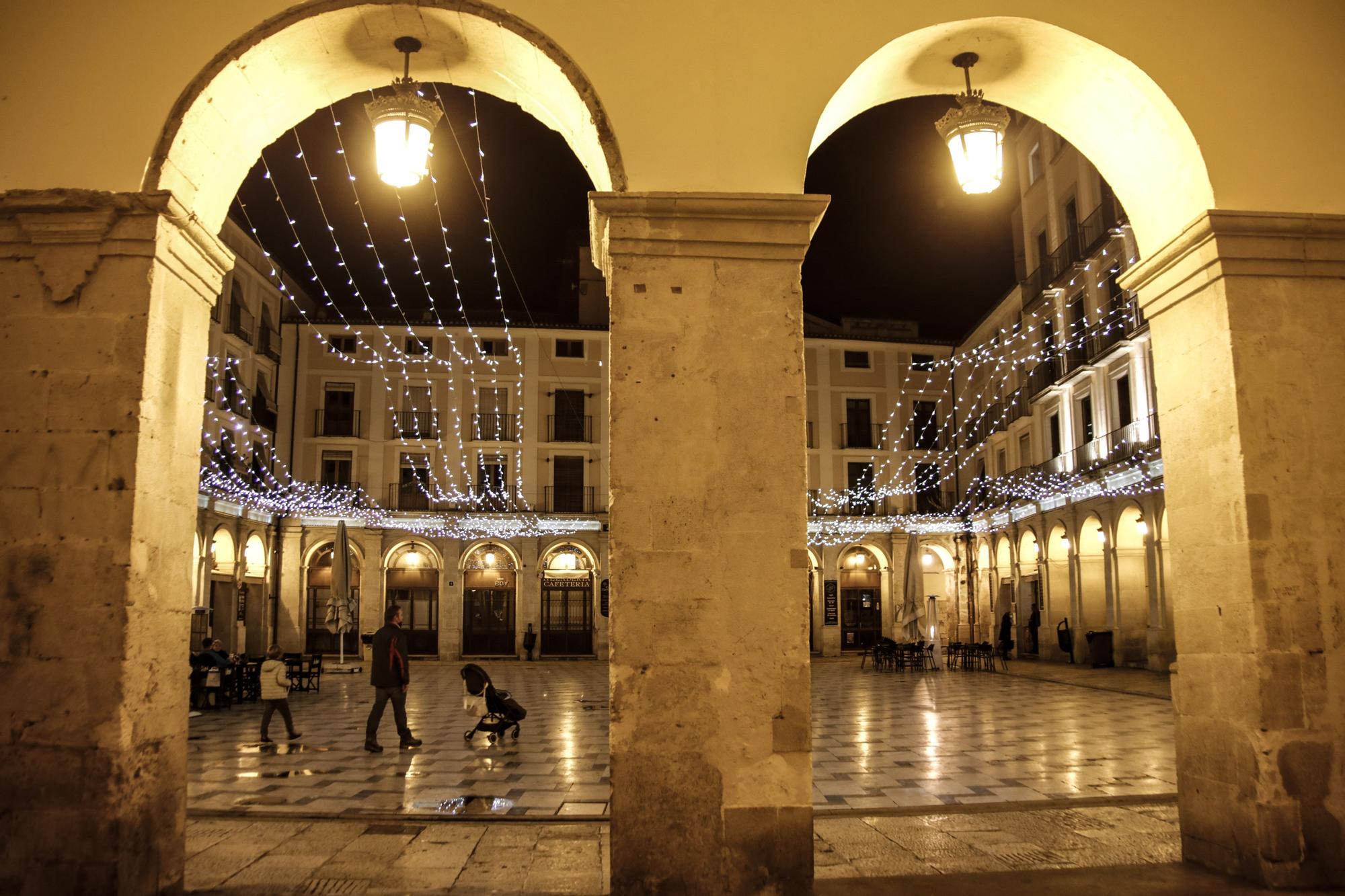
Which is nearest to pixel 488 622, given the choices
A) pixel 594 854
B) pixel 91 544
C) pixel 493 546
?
pixel 493 546

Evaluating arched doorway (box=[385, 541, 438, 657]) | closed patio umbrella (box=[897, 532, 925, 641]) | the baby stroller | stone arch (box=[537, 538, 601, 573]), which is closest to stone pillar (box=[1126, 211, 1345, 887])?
the baby stroller

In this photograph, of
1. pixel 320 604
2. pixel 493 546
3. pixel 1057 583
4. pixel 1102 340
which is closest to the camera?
pixel 1102 340

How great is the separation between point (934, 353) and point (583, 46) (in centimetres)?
3160

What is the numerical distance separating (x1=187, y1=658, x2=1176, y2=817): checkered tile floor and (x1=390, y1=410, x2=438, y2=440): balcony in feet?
51.9

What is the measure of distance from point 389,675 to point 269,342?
861 inches

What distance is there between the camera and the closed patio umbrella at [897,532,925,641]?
19.4 m

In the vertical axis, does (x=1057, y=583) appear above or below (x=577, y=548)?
below

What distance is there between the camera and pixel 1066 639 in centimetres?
2392

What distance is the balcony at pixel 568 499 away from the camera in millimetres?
31047

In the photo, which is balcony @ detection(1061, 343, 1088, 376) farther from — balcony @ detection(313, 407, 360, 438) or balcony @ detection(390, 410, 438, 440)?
balcony @ detection(313, 407, 360, 438)

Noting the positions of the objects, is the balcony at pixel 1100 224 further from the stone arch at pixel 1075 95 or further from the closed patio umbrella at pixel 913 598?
the stone arch at pixel 1075 95

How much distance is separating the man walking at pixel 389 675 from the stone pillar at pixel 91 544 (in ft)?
16.3

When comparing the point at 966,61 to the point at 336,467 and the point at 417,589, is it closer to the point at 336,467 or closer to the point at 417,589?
the point at 417,589

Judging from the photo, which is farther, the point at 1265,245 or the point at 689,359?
the point at 1265,245
